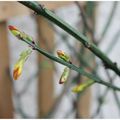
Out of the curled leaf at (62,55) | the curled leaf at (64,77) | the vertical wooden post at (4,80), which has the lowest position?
the curled leaf at (64,77)

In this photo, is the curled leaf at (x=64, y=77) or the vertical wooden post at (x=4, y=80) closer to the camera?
the curled leaf at (x=64, y=77)

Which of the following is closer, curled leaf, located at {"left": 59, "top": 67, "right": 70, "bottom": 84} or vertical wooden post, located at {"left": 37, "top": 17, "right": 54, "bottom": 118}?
curled leaf, located at {"left": 59, "top": 67, "right": 70, "bottom": 84}

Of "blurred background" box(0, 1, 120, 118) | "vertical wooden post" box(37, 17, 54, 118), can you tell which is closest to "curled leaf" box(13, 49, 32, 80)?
"blurred background" box(0, 1, 120, 118)

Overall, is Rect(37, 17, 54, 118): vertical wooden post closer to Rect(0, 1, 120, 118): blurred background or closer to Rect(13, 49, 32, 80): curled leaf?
Rect(0, 1, 120, 118): blurred background

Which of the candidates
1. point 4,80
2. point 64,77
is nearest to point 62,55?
point 64,77

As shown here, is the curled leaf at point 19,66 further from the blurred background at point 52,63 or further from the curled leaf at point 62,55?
the blurred background at point 52,63

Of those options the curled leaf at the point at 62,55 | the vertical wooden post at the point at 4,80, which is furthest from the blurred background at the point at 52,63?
the curled leaf at the point at 62,55

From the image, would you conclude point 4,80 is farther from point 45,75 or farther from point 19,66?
point 19,66

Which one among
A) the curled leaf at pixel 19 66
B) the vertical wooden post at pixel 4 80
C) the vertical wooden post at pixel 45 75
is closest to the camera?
the curled leaf at pixel 19 66
